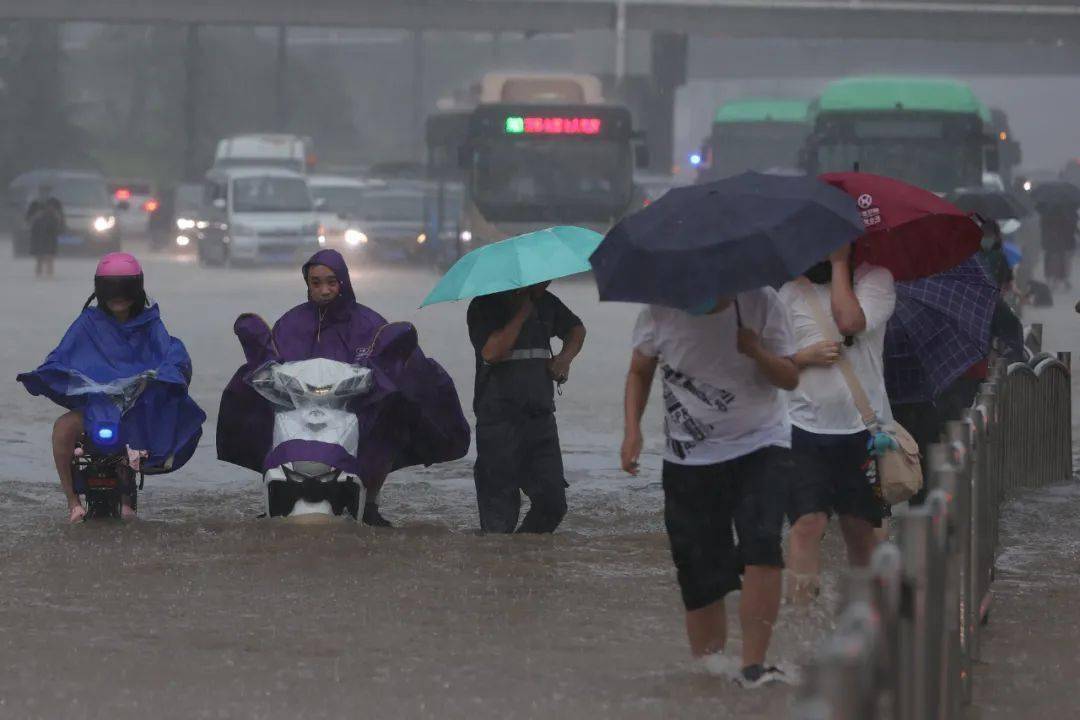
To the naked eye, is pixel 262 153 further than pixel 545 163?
Yes

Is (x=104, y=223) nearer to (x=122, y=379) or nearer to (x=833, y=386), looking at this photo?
(x=122, y=379)

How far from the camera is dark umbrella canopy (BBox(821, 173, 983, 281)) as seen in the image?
7.51 metres

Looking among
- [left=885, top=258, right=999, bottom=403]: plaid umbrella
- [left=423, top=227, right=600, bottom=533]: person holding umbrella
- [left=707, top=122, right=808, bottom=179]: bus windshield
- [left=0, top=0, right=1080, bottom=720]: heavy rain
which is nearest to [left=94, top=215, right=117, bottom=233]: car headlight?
[left=707, top=122, right=808, bottom=179]: bus windshield

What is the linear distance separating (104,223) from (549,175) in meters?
16.1

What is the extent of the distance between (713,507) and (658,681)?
0.59 meters

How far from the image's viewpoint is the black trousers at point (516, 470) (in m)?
9.55

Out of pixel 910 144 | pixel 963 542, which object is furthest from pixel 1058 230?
pixel 963 542

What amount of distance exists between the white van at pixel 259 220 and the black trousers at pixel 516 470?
104 ft

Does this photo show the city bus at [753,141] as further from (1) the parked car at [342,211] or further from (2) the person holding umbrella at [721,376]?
(2) the person holding umbrella at [721,376]

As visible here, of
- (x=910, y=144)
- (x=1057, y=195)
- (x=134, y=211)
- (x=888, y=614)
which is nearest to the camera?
(x=888, y=614)

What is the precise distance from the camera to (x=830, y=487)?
7227 millimetres

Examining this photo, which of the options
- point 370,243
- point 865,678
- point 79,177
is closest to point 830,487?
point 865,678

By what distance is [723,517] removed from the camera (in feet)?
21.0

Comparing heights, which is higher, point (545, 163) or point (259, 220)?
point (545, 163)
